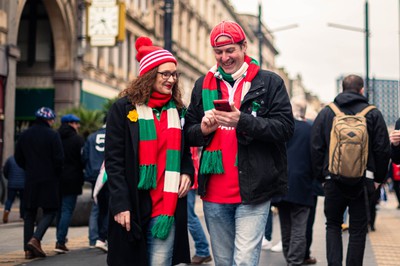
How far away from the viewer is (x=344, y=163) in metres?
6.32

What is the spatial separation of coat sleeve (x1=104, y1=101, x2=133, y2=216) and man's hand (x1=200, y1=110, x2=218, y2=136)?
1.59ft

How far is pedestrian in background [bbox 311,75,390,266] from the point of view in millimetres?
6434

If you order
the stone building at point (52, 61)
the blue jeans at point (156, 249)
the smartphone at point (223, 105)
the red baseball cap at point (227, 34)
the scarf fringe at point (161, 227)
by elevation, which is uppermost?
the stone building at point (52, 61)

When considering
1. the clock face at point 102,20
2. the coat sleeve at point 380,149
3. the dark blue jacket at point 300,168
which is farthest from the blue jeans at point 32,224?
the clock face at point 102,20

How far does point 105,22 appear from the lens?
25031 mm

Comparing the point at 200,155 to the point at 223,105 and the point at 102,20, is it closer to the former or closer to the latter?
the point at 223,105

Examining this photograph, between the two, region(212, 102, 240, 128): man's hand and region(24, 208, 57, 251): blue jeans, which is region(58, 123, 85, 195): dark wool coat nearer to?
region(24, 208, 57, 251): blue jeans

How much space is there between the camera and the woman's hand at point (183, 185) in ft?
14.9

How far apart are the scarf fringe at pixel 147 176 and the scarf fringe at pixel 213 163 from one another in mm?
351

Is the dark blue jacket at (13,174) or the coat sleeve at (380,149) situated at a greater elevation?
the coat sleeve at (380,149)

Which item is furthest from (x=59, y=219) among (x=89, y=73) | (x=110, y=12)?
(x=89, y=73)

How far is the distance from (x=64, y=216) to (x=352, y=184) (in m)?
4.77

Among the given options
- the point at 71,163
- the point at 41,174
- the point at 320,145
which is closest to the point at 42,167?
the point at 41,174

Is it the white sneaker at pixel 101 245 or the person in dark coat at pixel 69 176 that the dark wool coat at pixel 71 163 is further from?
the white sneaker at pixel 101 245
